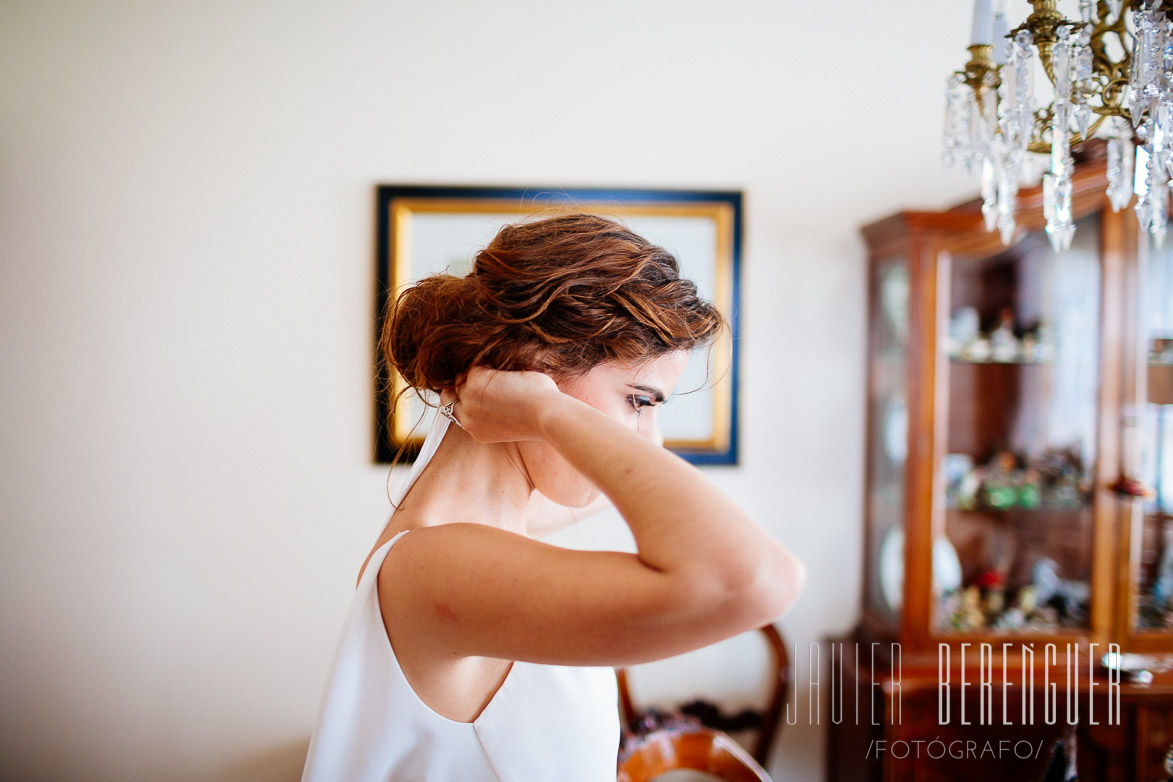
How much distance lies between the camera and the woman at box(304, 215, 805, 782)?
64cm

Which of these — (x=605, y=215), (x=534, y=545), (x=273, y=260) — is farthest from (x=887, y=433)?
(x=273, y=260)

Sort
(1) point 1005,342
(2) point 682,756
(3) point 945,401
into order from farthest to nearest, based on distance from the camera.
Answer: (1) point 1005,342, (3) point 945,401, (2) point 682,756

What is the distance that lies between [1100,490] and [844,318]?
87 cm

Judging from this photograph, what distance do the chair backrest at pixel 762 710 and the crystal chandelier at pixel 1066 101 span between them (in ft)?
4.70

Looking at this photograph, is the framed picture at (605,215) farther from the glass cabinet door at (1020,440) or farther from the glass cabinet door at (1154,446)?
the glass cabinet door at (1154,446)

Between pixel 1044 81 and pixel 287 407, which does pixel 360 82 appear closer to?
pixel 287 407

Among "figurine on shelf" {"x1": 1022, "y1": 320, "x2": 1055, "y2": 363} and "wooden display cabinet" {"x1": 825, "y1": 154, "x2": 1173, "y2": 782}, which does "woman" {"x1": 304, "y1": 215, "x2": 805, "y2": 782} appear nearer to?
"wooden display cabinet" {"x1": 825, "y1": 154, "x2": 1173, "y2": 782}

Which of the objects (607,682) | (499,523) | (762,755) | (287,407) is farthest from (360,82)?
(762,755)

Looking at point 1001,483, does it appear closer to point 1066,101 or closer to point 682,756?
point 682,756

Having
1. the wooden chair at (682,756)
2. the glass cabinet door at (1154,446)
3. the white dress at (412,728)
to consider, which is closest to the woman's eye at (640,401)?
the white dress at (412,728)

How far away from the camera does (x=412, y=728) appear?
83 centimetres

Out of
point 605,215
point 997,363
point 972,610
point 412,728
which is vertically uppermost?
point 605,215

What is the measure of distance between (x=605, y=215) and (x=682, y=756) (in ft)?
5.08

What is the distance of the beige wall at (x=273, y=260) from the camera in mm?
2090
